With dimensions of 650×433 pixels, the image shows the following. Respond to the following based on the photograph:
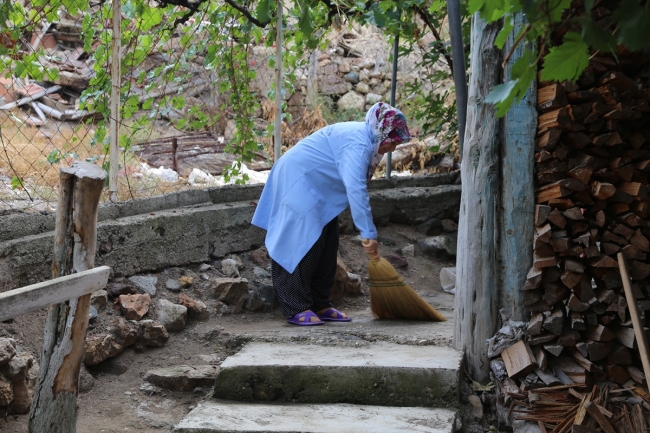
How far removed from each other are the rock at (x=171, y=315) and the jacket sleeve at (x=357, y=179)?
50.8 inches

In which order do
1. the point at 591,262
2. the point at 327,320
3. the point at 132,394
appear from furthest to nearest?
the point at 327,320 < the point at 132,394 < the point at 591,262

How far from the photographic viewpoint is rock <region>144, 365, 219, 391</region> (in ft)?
12.8

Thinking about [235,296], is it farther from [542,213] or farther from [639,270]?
[639,270]

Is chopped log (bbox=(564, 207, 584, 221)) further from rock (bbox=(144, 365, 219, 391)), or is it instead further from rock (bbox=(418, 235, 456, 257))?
rock (bbox=(418, 235, 456, 257))

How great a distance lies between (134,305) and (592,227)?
2.71 metres

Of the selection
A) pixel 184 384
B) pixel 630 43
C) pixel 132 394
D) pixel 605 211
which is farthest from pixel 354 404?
pixel 630 43

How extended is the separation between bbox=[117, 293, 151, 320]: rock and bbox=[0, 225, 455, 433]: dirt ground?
0.06 metres

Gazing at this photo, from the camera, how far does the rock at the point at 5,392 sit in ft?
10.8

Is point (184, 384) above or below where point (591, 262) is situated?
below

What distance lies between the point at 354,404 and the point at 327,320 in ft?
3.96

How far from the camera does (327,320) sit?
15.4 feet

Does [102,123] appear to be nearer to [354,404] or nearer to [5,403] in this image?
[5,403]

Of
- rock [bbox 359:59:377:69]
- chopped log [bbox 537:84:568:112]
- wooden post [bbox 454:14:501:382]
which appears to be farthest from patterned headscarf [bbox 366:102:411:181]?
rock [bbox 359:59:377:69]

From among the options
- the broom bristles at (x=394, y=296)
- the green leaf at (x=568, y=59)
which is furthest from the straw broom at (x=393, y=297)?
the green leaf at (x=568, y=59)
